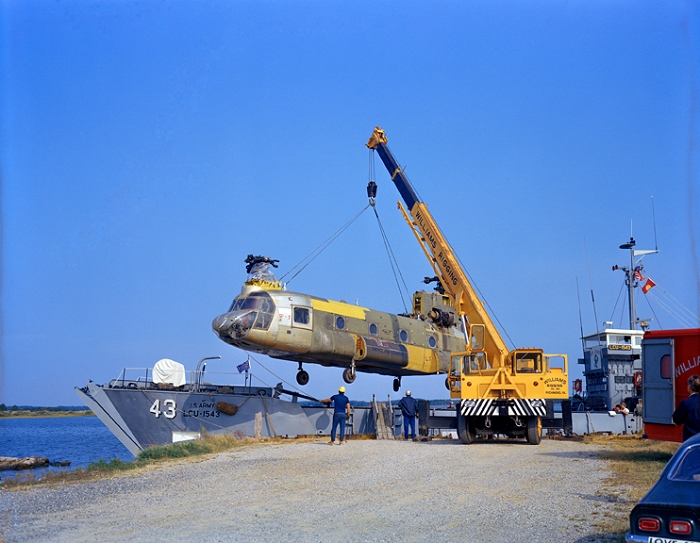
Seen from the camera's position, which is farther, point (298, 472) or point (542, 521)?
point (298, 472)

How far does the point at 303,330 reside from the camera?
24.0 metres

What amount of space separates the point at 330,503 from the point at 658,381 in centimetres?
815

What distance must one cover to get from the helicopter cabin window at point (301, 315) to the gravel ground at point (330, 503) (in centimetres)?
845

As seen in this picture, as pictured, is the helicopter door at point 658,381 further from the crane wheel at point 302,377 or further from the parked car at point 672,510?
the crane wheel at point 302,377

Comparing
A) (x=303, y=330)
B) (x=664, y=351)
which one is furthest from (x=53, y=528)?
(x=303, y=330)

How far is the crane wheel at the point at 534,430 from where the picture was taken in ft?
64.3

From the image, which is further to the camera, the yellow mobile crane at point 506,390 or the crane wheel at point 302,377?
the crane wheel at point 302,377

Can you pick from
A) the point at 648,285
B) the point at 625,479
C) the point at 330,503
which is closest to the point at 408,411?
the point at 625,479

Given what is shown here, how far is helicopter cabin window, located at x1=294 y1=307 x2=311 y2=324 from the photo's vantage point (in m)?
23.9

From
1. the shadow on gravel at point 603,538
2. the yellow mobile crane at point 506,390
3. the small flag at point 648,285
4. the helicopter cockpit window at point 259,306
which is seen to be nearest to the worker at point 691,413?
the shadow on gravel at point 603,538

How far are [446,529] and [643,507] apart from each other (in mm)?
2959

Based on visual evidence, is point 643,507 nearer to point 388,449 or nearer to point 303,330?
point 388,449

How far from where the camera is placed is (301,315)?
78.9ft

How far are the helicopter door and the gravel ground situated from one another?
65.5 inches
